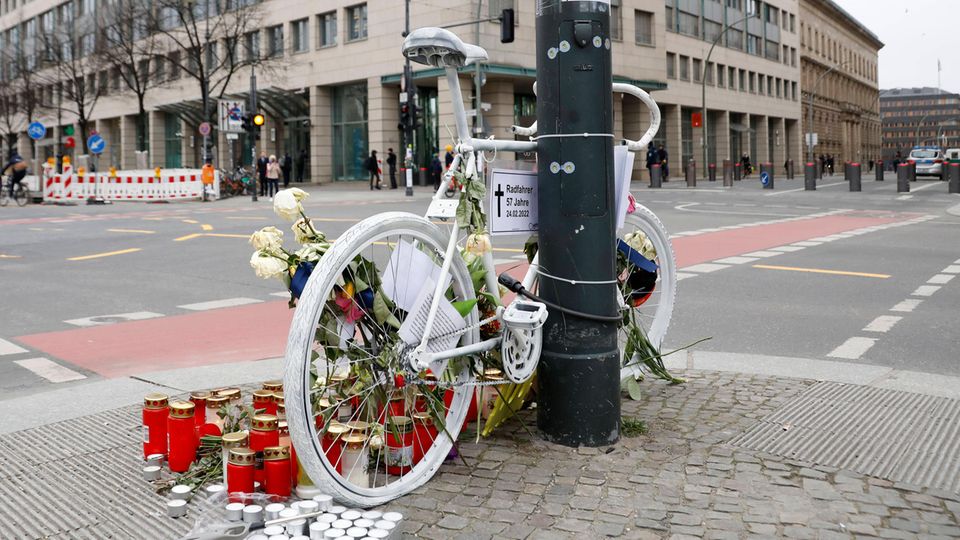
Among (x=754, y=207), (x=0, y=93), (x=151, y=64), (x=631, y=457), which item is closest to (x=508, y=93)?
(x=754, y=207)

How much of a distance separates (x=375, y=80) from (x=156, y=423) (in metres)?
41.7

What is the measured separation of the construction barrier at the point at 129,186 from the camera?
1372 inches

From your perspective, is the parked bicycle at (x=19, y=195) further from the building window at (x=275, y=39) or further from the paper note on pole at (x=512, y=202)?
the paper note on pole at (x=512, y=202)

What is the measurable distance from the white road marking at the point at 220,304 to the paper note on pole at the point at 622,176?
538 centimetres

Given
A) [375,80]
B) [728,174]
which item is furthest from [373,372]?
[375,80]

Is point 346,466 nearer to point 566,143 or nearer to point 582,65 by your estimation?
point 566,143

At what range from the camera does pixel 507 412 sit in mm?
4164

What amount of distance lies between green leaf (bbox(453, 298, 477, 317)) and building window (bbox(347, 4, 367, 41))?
42.7 meters

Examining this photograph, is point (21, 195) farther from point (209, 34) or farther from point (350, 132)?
point (350, 132)

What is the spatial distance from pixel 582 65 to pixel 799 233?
13399 millimetres

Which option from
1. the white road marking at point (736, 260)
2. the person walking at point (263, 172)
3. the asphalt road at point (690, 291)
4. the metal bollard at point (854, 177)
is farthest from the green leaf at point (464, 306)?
the person walking at point (263, 172)

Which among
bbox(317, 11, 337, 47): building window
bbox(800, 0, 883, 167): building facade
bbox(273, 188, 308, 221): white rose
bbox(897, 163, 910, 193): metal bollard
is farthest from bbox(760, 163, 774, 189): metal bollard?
bbox(800, 0, 883, 167): building facade

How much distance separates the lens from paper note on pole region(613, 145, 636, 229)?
4.23m

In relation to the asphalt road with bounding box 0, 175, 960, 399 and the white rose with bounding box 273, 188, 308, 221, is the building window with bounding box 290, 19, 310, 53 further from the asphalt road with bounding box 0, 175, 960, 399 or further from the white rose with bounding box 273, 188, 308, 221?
the white rose with bounding box 273, 188, 308, 221
